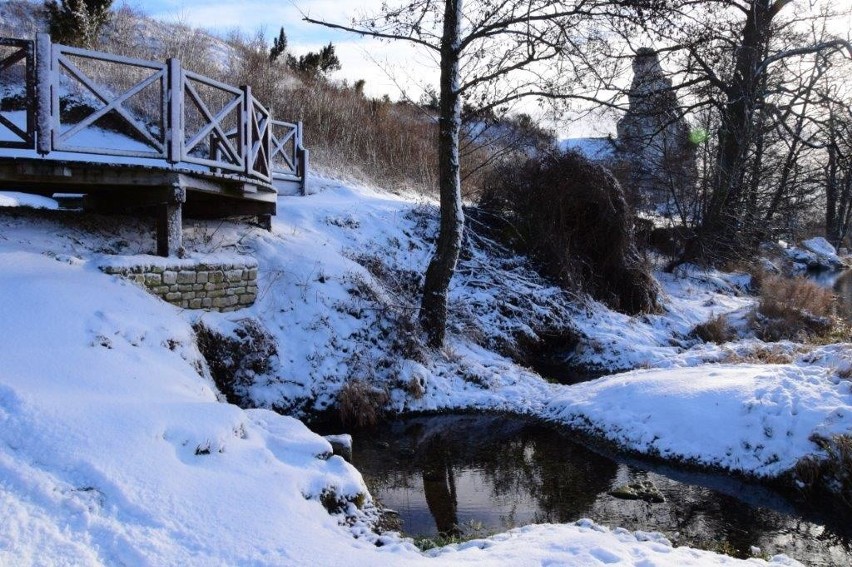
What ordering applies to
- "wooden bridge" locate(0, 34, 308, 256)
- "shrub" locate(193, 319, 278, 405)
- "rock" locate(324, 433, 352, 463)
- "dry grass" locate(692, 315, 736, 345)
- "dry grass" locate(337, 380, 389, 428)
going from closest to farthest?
"rock" locate(324, 433, 352, 463)
"wooden bridge" locate(0, 34, 308, 256)
"shrub" locate(193, 319, 278, 405)
"dry grass" locate(337, 380, 389, 428)
"dry grass" locate(692, 315, 736, 345)

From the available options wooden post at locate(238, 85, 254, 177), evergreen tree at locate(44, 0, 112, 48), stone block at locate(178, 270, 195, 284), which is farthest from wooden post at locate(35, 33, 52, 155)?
evergreen tree at locate(44, 0, 112, 48)

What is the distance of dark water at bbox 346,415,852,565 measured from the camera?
17.6ft

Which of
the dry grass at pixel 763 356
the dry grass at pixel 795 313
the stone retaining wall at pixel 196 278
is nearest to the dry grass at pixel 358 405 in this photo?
the stone retaining wall at pixel 196 278

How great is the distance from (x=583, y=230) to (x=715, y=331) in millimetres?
3603

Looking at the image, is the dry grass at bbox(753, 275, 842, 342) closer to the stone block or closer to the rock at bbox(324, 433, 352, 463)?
Answer: the rock at bbox(324, 433, 352, 463)

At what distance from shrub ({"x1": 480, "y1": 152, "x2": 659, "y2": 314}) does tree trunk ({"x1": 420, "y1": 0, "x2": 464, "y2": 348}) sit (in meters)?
4.74

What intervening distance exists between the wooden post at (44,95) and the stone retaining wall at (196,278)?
1.41 meters

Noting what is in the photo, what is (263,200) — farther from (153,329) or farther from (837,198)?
(837,198)

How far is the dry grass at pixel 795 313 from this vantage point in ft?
41.2

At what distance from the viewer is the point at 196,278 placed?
7.83 metres

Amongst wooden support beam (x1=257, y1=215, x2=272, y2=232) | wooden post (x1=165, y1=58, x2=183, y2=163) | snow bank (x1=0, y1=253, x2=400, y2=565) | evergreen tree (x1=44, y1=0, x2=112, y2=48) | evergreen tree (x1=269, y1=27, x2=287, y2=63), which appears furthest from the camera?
evergreen tree (x1=269, y1=27, x2=287, y2=63)

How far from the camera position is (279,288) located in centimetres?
912

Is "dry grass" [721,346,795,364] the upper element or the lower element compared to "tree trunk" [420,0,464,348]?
lower

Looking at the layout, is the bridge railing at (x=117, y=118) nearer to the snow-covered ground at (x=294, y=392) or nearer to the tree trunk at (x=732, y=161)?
the snow-covered ground at (x=294, y=392)
